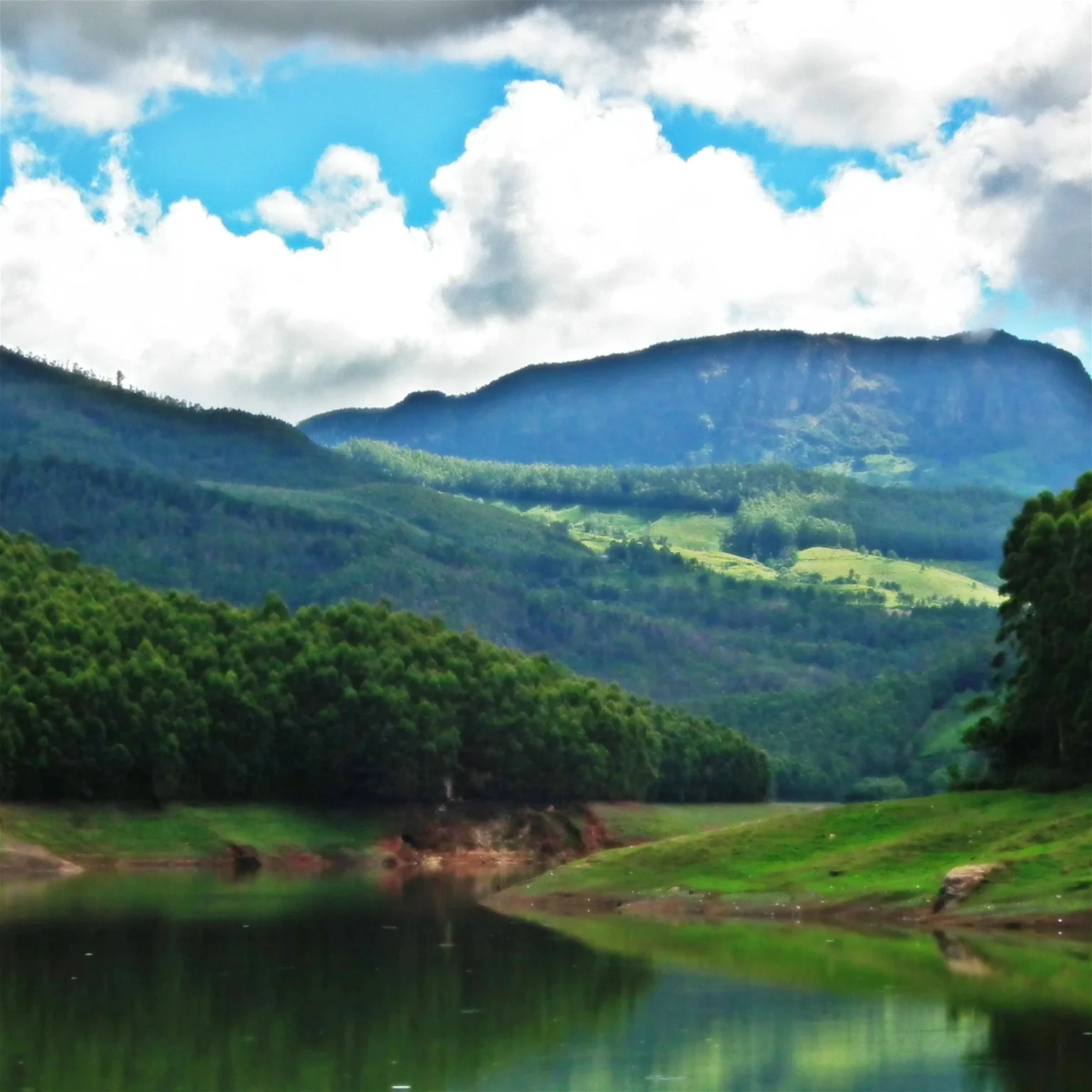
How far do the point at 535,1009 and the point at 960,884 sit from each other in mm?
22609

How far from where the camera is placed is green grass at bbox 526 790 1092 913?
7200 cm

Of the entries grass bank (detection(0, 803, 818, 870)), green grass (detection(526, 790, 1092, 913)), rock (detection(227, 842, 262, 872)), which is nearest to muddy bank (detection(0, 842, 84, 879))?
grass bank (detection(0, 803, 818, 870))

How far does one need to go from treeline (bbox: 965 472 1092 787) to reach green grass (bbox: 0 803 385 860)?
59.2 m

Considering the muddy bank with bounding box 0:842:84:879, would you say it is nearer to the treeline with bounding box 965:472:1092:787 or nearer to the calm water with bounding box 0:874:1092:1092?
the calm water with bounding box 0:874:1092:1092

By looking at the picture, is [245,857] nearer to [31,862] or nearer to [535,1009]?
[31,862]

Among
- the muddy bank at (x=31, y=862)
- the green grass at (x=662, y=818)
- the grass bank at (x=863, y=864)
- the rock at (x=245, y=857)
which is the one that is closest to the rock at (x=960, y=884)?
the grass bank at (x=863, y=864)

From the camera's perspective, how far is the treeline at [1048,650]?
90.0 metres

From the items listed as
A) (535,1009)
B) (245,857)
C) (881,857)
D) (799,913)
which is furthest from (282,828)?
(535,1009)

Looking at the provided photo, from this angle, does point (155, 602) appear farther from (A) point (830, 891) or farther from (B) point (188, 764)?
(A) point (830, 891)

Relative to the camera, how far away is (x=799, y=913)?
253 ft

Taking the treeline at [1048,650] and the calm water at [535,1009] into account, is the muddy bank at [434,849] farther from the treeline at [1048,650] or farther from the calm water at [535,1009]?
the calm water at [535,1009]

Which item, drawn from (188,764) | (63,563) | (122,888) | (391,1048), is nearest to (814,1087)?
(391,1048)

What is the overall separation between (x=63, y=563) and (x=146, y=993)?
133904 millimetres

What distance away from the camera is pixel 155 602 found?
17150 centimetres
